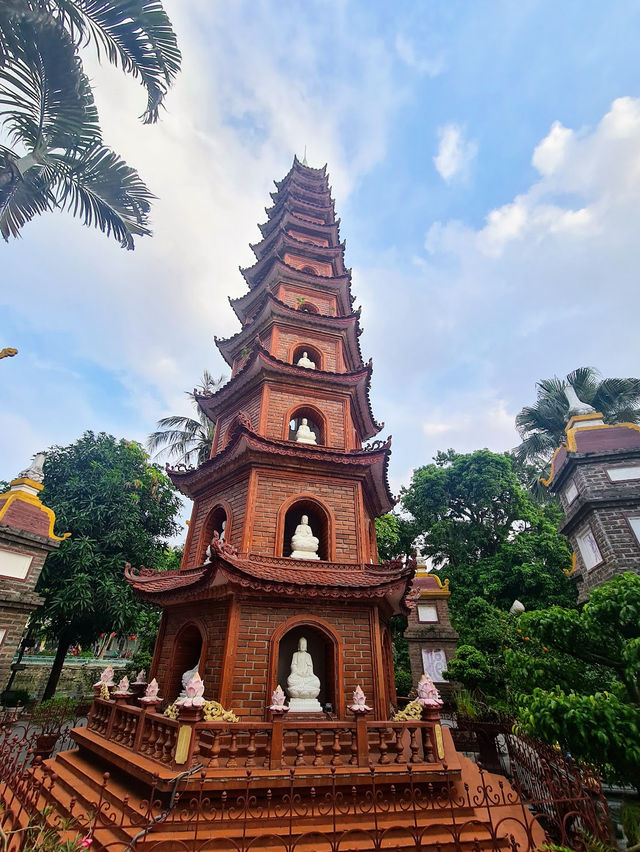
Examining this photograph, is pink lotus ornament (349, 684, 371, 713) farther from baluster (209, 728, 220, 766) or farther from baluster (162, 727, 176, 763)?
baluster (162, 727, 176, 763)

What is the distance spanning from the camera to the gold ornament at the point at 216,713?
6.68m

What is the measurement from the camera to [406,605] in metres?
9.90

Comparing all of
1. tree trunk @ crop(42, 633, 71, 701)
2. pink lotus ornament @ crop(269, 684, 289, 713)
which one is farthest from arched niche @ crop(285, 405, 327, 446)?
tree trunk @ crop(42, 633, 71, 701)

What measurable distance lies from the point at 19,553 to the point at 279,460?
11860 mm

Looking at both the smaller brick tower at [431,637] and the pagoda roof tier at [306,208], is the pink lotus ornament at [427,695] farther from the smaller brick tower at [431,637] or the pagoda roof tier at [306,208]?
the pagoda roof tier at [306,208]

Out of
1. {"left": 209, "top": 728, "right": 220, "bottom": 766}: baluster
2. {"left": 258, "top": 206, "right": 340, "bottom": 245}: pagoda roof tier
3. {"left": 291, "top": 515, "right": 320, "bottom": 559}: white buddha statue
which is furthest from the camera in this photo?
{"left": 258, "top": 206, "right": 340, "bottom": 245}: pagoda roof tier

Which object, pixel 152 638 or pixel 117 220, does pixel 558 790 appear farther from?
pixel 152 638

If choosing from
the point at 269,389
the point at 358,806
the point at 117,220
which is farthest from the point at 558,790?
the point at 117,220

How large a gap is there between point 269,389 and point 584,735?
30.8 ft

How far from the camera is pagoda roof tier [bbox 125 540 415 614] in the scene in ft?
Result: 25.2

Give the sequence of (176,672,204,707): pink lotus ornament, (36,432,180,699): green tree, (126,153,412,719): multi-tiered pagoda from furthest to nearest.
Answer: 1. (36,432,180,699): green tree
2. (126,153,412,719): multi-tiered pagoda
3. (176,672,204,707): pink lotus ornament

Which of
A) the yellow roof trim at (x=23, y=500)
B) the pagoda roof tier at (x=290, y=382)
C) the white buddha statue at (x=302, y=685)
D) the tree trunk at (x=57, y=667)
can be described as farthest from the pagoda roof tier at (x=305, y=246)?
the tree trunk at (x=57, y=667)

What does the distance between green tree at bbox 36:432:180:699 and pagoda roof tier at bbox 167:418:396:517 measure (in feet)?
32.6

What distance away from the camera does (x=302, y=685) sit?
803 centimetres
